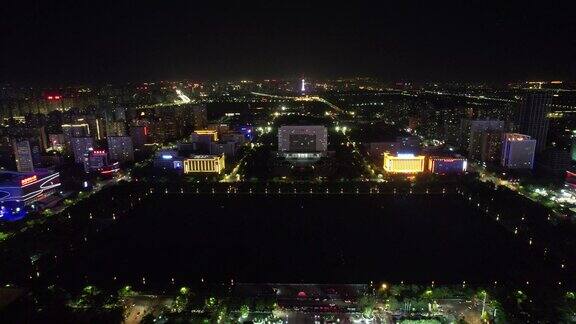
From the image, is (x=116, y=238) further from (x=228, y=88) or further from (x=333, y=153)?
(x=228, y=88)

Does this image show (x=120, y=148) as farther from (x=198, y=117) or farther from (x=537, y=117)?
(x=537, y=117)

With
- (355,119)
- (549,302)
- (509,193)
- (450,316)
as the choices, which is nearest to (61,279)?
(450,316)

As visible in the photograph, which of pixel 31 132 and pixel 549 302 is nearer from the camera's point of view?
pixel 549 302

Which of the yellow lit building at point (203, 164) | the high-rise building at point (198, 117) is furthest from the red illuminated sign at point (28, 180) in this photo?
the high-rise building at point (198, 117)

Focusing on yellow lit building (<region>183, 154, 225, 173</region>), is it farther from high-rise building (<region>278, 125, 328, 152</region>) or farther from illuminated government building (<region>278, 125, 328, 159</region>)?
high-rise building (<region>278, 125, 328, 152</region>)

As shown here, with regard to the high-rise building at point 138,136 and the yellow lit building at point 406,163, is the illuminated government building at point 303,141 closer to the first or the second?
the yellow lit building at point 406,163
